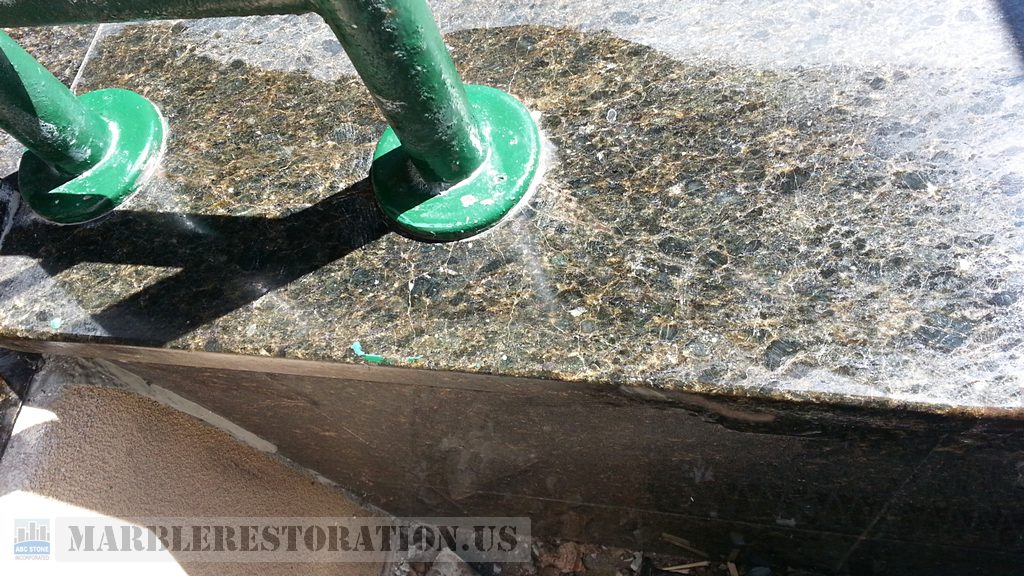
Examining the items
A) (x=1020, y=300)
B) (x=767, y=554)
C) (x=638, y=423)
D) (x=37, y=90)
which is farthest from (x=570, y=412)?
A: (x=37, y=90)

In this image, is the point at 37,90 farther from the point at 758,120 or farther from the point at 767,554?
the point at 767,554

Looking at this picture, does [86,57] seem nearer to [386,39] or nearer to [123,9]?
[123,9]

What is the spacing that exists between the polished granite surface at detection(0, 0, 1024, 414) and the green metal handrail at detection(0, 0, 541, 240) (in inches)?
2.5

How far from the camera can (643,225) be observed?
166 cm

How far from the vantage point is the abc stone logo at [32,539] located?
6.51 feet

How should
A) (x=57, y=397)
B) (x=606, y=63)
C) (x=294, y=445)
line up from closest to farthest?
1. (x=606, y=63)
2. (x=57, y=397)
3. (x=294, y=445)

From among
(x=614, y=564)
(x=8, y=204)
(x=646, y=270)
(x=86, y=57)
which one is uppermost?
(x=86, y=57)

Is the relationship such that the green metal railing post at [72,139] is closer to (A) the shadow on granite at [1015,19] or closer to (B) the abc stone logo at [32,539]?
(B) the abc stone logo at [32,539]

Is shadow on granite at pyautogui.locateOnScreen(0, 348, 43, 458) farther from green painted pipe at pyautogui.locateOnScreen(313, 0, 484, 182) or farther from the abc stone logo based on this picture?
green painted pipe at pyautogui.locateOnScreen(313, 0, 484, 182)

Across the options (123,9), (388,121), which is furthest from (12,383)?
(388,121)

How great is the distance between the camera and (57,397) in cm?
210

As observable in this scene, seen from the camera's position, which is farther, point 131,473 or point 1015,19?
point 131,473

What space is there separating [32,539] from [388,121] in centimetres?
145

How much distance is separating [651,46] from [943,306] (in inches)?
35.0
